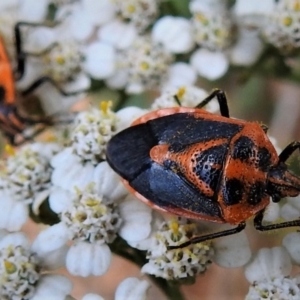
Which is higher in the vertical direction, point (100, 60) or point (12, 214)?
point (100, 60)

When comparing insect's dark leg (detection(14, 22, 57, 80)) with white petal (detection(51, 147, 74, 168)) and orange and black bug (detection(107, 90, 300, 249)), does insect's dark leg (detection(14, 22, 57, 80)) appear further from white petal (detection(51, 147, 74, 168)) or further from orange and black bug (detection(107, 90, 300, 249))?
orange and black bug (detection(107, 90, 300, 249))

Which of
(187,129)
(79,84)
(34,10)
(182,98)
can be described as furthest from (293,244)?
(34,10)

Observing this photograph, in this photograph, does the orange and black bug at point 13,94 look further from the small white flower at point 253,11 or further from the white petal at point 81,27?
the small white flower at point 253,11

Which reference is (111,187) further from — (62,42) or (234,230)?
(62,42)

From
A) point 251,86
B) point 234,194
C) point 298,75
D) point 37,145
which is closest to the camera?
point 234,194

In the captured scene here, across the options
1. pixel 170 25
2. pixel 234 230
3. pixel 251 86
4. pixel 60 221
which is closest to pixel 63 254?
pixel 60 221

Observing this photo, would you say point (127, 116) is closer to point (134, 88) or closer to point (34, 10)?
point (134, 88)
